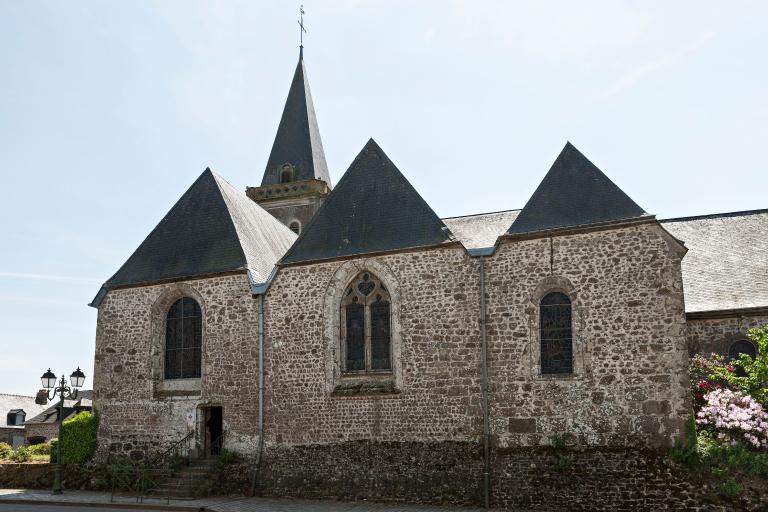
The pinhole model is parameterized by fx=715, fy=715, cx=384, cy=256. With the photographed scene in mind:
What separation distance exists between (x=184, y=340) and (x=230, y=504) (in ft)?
16.0

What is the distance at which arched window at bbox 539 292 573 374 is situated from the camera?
14.0 metres

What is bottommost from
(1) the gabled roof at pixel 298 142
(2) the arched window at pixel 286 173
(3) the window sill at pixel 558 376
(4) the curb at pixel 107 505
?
(4) the curb at pixel 107 505

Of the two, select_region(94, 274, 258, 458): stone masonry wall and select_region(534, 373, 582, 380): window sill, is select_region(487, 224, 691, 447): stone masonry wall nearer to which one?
select_region(534, 373, 582, 380): window sill

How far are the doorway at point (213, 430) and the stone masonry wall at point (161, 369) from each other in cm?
25

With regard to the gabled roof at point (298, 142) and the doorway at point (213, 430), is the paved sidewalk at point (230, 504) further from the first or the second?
the gabled roof at point (298, 142)

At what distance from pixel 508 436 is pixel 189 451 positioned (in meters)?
7.58

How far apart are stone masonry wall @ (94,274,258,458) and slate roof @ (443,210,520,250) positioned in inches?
206

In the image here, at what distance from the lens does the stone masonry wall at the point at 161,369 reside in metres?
16.5

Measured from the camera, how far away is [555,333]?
556 inches

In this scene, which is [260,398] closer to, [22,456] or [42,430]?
[22,456]

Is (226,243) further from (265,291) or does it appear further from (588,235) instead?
(588,235)

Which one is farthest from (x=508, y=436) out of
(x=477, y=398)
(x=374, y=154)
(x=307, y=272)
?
(x=374, y=154)

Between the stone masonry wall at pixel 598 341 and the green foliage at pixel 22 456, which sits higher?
the stone masonry wall at pixel 598 341

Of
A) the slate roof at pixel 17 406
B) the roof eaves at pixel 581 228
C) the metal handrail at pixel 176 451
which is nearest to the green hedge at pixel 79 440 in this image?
the metal handrail at pixel 176 451
